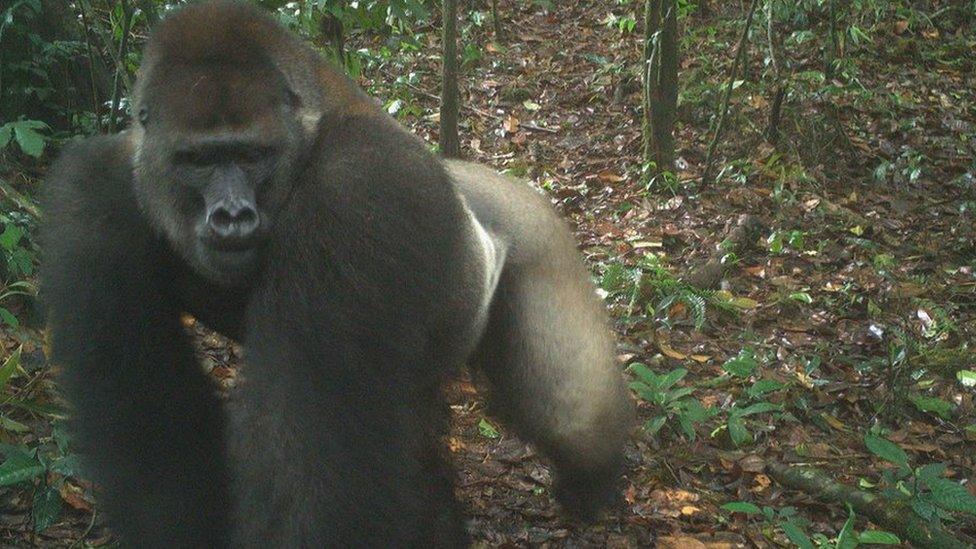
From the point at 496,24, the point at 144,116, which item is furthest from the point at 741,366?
the point at 496,24

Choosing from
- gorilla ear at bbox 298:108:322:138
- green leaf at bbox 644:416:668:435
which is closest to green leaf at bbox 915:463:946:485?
green leaf at bbox 644:416:668:435

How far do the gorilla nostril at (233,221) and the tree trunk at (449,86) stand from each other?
11.9 feet

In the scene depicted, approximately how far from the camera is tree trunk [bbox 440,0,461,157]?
6386mm

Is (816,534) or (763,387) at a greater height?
(763,387)

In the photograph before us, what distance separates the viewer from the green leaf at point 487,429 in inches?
202

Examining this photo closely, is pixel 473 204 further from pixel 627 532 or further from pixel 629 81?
pixel 629 81

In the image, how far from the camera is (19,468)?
351 cm

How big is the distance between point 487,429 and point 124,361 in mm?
2196

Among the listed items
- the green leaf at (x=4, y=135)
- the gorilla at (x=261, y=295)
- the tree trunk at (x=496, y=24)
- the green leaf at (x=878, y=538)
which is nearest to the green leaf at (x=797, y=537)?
the green leaf at (x=878, y=538)

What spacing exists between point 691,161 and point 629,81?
1.47 m

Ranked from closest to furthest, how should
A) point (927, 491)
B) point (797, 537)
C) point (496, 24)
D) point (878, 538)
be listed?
1. point (797, 537)
2. point (878, 538)
3. point (927, 491)
4. point (496, 24)

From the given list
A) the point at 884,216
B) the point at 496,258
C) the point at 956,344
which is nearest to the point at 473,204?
the point at 496,258

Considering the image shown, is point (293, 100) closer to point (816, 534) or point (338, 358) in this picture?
point (338, 358)

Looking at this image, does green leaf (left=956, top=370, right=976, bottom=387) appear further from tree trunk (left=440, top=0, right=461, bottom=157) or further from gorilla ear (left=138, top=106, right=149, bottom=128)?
gorilla ear (left=138, top=106, right=149, bottom=128)
